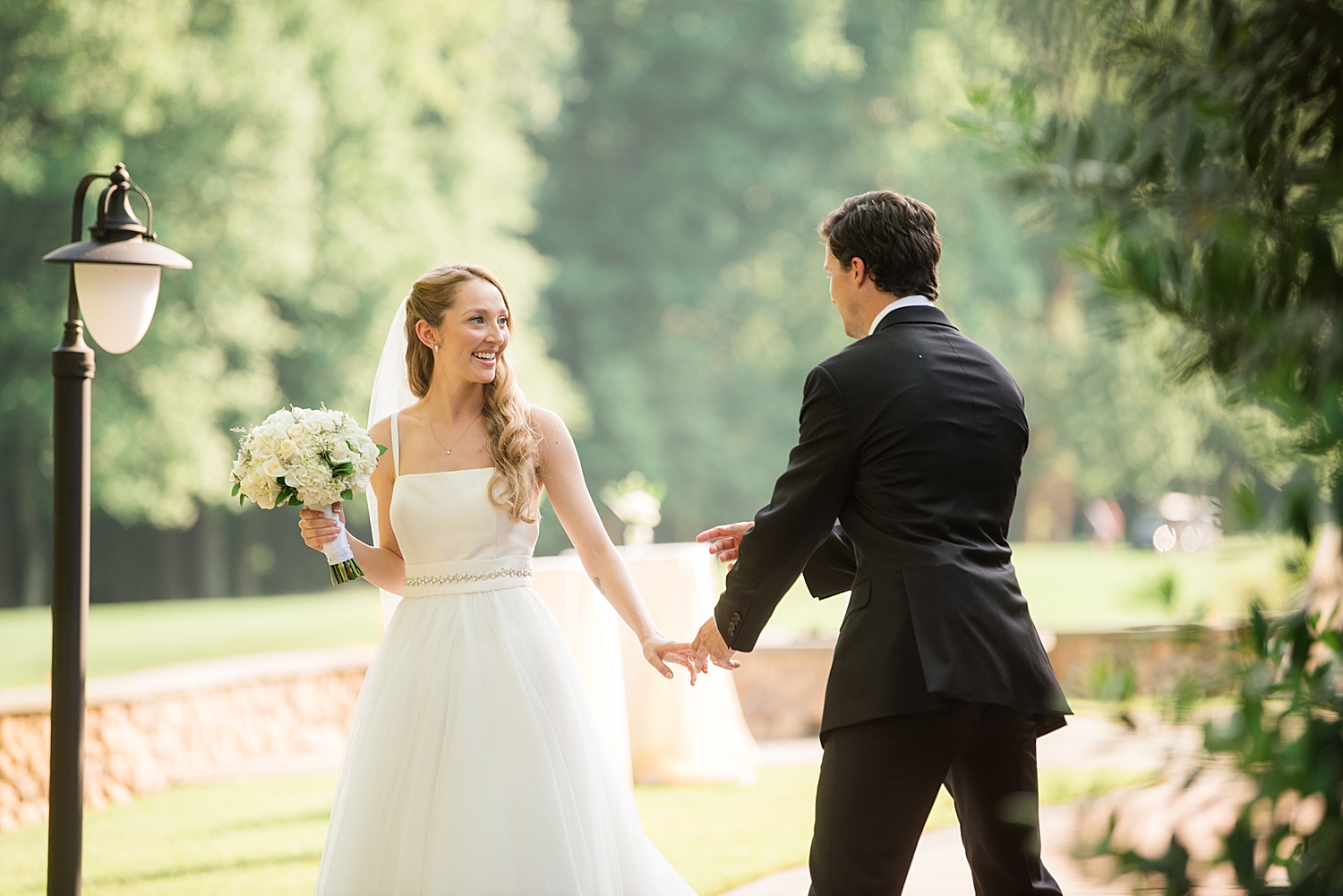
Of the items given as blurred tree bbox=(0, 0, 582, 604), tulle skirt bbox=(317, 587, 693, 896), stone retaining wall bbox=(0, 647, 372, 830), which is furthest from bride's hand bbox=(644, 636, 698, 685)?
blurred tree bbox=(0, 0, 582, 604)

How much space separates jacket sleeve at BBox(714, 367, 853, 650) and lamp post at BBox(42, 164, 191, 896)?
2.52m

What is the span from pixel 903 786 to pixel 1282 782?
196 centimetres

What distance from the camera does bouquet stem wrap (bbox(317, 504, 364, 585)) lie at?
160 inches

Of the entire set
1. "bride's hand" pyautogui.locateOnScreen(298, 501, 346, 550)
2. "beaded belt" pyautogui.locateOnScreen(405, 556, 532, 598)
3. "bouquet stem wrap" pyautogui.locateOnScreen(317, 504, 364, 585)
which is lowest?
"beaded belt" pyautogui.locateOnScreen(405, 556, 532, 598)

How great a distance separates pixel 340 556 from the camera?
160 inches

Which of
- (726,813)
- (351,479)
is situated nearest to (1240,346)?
(351,479)

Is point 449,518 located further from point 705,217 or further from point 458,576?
point 705,217

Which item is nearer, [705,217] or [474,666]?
[474,666]

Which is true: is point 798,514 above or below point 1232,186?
below

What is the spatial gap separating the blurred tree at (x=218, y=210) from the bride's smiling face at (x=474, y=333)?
15.1 meters

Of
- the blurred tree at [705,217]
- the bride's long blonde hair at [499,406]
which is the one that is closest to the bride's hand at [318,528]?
the bride's long blonde hair at [499,406]

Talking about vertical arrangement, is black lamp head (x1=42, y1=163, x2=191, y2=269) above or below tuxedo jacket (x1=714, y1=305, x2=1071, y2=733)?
above

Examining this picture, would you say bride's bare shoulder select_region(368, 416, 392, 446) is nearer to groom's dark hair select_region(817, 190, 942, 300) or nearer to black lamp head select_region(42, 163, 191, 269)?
black lamp head select_region(42, 163, 191, 269)

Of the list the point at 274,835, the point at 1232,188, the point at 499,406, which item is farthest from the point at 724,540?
the point at 274,835
